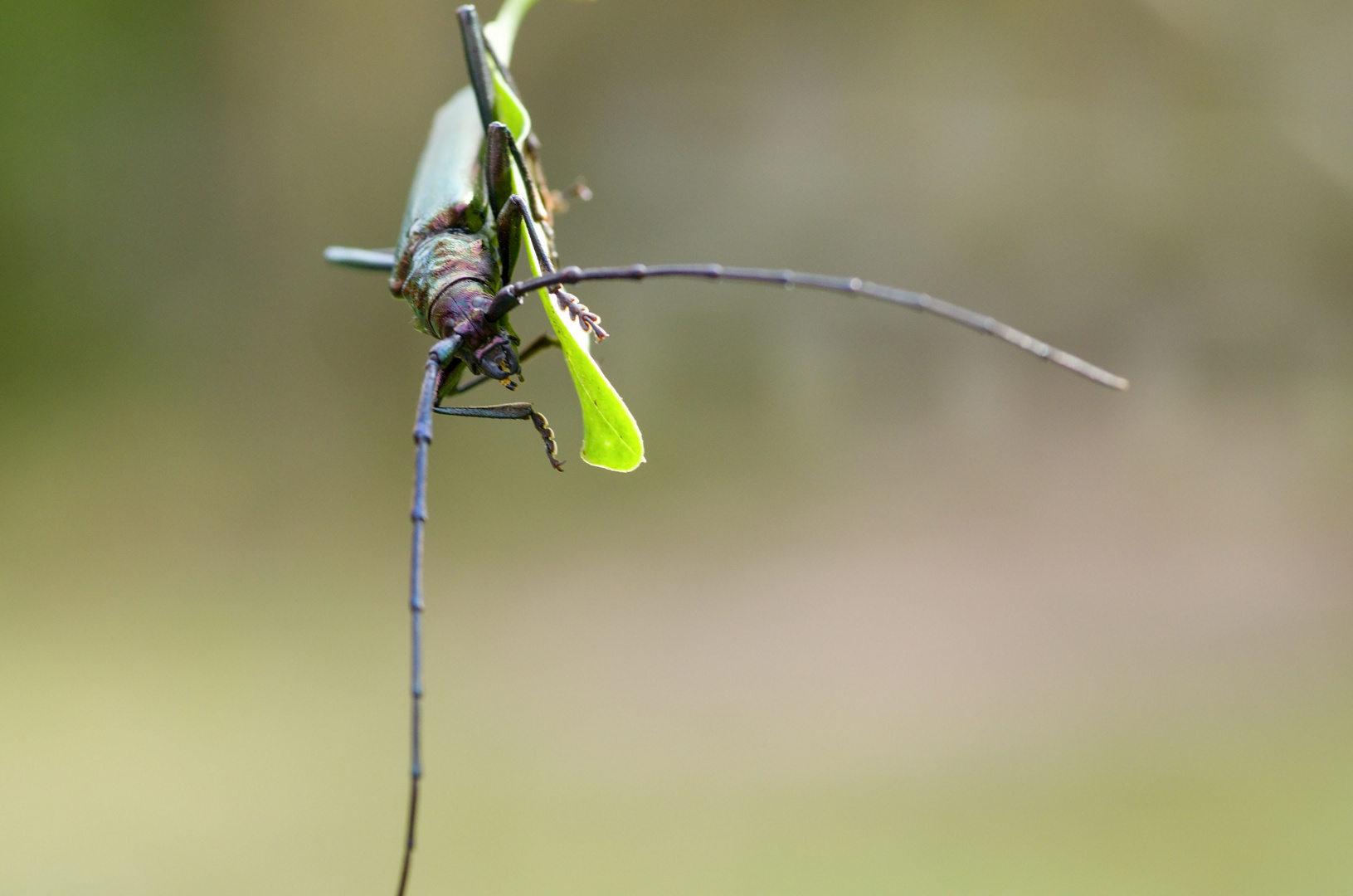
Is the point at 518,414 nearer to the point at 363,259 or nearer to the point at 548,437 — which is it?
the point at 548,437

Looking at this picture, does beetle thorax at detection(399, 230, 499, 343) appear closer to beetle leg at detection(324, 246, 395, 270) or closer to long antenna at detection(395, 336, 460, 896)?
long antenna at detection(395, 336, 460, 896)

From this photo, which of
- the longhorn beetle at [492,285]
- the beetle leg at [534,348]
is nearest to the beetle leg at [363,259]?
the longhorn beetle at [492,285]

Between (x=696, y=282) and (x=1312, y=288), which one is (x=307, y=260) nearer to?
(x=696, y=282)

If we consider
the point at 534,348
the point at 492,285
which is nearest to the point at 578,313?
the point at 492,285

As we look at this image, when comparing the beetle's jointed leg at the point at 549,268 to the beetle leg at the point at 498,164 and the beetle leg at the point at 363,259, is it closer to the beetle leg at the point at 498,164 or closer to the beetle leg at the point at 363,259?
the beetle leg at the point at 498,164

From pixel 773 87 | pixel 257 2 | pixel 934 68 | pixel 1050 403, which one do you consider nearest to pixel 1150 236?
pixel 1050 403

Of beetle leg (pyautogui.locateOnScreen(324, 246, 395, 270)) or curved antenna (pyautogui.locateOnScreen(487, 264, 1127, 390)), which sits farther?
beetle leg (pyautogui.locateOnScreen(324, 246, 395, 270))

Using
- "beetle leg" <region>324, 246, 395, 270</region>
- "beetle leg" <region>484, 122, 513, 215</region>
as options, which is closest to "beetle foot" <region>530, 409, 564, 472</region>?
"beetle leg" <region>484, 122, 513, 215</region>
